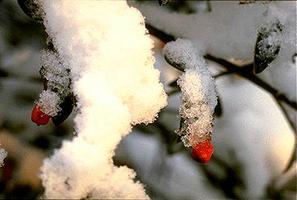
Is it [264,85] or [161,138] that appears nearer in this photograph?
[264,85]

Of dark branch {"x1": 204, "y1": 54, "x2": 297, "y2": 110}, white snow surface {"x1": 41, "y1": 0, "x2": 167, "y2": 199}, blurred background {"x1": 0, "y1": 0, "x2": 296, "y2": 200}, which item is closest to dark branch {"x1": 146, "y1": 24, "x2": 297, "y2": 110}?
dark branch {"x1": 204, "y1": 54, "x2": 297, "y2": 110}

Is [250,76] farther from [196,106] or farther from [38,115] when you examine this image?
[38,115]

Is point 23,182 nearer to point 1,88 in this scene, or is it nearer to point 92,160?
point 1,88

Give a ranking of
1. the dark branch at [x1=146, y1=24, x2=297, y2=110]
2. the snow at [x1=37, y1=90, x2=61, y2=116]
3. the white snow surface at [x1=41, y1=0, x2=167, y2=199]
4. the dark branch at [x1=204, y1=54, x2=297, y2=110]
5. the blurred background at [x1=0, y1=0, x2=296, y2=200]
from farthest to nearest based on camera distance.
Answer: the blurred background at [x1=0, y1=0, x2=296, y2=200], the dark branch at [x1=204, y1=54, x2=297, y2=110], the dark branch at [x1=146, y1=24, x2=297, y2=110], the snow at [x1=37, y1=90, x2=61, y2=116], the white snow surface at [x1=41, y1=0, x2=167, y2=199]

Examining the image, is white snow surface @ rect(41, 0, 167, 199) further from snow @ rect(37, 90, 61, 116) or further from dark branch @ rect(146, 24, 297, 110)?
dark branch @ rect(146, 24, 297, 110)

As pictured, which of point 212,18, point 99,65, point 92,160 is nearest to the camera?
point 92,160

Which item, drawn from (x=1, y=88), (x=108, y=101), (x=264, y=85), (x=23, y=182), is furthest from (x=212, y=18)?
(x=23, y=182)

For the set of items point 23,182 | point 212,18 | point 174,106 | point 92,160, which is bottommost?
point 23,182
